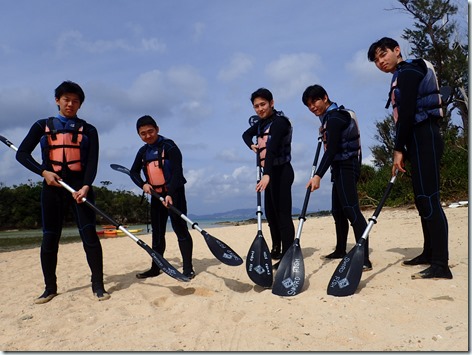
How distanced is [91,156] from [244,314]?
2181mm

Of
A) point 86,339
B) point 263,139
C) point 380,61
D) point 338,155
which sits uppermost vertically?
point 380,61

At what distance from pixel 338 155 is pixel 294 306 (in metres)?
1.76

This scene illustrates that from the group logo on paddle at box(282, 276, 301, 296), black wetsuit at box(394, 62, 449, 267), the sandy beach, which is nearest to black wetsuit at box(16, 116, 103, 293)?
the sandy beach

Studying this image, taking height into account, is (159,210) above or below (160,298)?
above

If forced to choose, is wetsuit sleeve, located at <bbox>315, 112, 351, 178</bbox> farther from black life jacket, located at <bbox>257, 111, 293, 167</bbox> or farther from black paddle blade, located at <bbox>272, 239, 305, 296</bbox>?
black paddle blade, located at <bbox>272, 239, 305, 296</bbox>

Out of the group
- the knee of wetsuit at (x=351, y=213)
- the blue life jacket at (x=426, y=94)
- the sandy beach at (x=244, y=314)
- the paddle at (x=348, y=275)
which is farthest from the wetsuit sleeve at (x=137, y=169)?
the blue life jacket at (x=426, y=94)

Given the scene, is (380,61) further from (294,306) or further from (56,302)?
(56,302)

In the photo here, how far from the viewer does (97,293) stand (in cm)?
376

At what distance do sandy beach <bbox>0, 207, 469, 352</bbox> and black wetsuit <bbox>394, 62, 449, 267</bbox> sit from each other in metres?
0.39

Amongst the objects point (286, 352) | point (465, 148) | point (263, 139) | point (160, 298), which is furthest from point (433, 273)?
point (465, 148)

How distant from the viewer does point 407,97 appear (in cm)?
324

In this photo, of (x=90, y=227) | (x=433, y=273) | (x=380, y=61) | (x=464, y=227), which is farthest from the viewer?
(x=464, y=227)

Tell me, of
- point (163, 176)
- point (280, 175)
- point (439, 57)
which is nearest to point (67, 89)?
point (163, 176)

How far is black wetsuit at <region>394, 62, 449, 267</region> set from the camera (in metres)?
3.26
